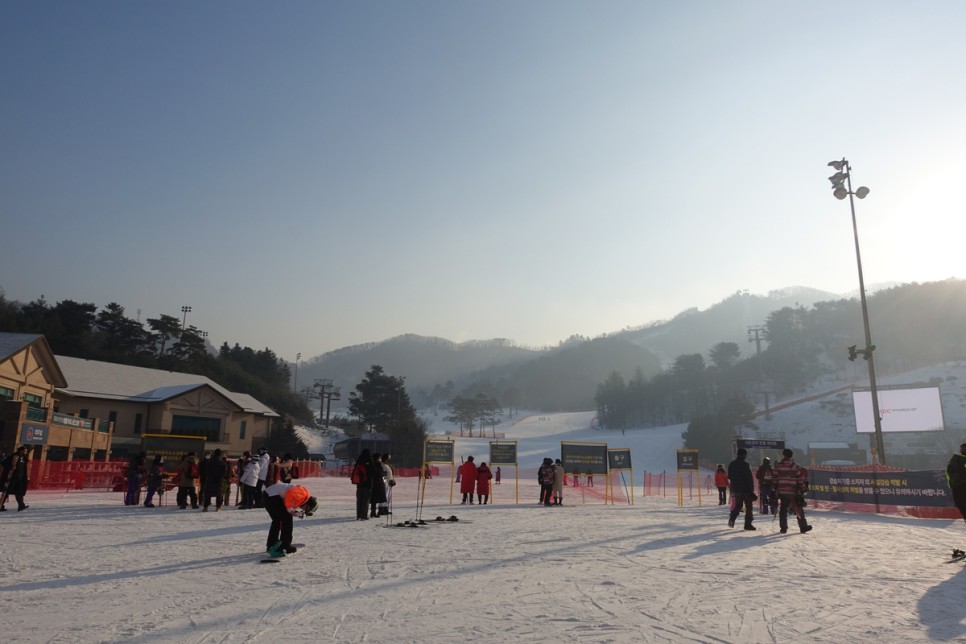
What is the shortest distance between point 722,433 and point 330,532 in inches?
3246

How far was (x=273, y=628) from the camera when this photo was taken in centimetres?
580

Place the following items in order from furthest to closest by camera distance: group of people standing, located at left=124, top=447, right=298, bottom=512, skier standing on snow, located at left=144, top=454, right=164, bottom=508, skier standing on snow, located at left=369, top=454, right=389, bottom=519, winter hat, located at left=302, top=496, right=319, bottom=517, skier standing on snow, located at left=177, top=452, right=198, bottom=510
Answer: skier standing on snow, located at left=144, top=454, right=164, bottom=508
skier standing on snow, located at left=177, top=452, right=198, bottom=510
group of people standing, located at left=124, top=447, right=298, bottom=512
skier standing on snow, located at left=369, top=454, right=389, bottom=519
winter hat, located at left=302, top=496, right=319, bottom=517

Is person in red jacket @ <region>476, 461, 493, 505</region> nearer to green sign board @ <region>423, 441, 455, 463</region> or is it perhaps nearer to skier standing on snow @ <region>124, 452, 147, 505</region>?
green sign board @ <region>423, 441, 455, 463</region>

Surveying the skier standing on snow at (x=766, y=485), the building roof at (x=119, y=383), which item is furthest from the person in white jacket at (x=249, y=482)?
the building roof at (x=119, y=383)

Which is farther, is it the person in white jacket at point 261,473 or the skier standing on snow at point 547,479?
the skier standing on snow at point 547,479

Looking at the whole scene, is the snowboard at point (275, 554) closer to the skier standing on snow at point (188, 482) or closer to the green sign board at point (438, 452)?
the skier standing on snow at point (188, 482)

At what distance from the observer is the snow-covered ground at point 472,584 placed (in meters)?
5.83

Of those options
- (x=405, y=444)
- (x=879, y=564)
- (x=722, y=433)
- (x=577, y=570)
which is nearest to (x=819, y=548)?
(x=879, y=564)

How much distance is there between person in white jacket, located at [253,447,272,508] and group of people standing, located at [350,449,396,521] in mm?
3350

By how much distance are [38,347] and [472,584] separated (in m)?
38.6

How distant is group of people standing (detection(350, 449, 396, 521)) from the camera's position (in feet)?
51.7

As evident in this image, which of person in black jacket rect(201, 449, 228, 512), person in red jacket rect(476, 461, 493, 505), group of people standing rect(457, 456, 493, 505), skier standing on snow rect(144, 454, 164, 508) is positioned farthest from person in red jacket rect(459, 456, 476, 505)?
skier standing on snow rect(144, 454, 164, 508)

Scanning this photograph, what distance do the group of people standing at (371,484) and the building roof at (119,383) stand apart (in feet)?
131

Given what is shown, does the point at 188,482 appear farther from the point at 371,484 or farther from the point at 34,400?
the point at 34,400
